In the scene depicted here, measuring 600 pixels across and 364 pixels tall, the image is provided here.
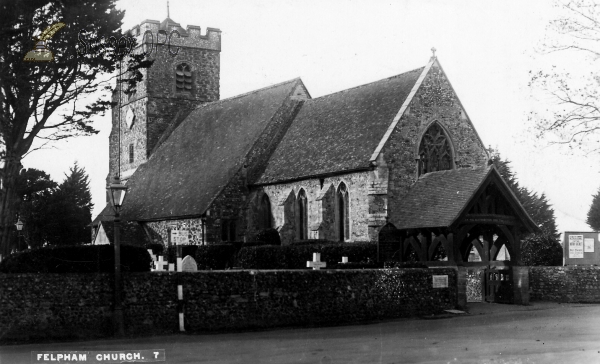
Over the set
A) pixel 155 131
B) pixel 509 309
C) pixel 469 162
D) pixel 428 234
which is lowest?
pixel 509 309

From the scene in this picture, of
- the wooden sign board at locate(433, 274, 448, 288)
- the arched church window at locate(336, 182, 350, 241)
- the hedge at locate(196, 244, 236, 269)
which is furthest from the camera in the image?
the hedge at locate(196, 244, 236, 269)

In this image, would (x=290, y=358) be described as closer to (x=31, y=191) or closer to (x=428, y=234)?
(x=428, y=234)

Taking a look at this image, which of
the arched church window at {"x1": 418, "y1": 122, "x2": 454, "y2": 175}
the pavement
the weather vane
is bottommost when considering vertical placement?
the pavement

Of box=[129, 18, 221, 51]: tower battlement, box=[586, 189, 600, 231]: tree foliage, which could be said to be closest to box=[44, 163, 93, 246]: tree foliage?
box=[129, 18, 221, 51]: tower battlement

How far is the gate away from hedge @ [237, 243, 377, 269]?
14.7ft

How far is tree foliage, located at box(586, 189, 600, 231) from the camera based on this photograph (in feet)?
265

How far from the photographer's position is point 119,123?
5531 cm

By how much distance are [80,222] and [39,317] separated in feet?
153

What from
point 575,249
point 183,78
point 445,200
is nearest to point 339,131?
point 445,200

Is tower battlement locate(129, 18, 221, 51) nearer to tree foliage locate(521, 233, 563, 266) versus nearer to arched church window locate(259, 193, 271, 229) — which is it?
arched church window locate(259, 193, 271, 229)

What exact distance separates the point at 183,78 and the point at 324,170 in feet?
65.4

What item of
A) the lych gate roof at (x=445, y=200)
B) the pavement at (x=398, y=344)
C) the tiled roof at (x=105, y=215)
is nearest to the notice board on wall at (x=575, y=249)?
the lych gate roof at (x=445, y=200)

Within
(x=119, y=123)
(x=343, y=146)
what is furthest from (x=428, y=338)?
(x=119, y=123)

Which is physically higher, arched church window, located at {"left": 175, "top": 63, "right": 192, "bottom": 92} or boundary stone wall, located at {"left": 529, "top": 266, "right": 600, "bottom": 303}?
arched church window, located at {"left": 175, "top": 63, "right": 192, "bottom": 92}
